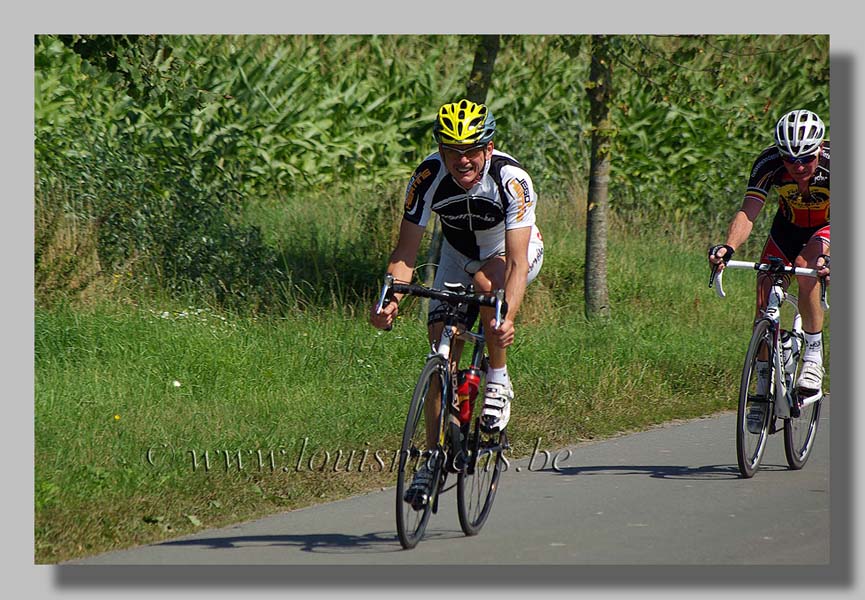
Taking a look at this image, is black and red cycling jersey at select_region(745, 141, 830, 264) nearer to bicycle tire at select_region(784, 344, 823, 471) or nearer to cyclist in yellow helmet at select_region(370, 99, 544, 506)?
bicycle tire at select_region(784, 344, 823, 471)

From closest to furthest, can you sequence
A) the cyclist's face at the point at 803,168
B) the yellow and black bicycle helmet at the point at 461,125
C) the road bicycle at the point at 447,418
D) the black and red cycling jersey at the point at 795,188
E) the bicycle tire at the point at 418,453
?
1. the bicycle tire at the point at 418,453
2. the road bicycle at the point at 447,418
3. the yellow and black bicycle helmet at the point at 461,125
4. the cyclist's face at the point at 803,168
5. the black and red cycling jersey at the point at 795,188

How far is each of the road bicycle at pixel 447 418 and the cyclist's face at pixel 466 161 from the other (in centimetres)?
59

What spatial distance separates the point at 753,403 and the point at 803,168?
5.31 feet

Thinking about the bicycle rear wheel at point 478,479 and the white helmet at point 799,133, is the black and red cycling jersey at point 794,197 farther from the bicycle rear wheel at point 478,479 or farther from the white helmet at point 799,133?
the bicycle rear wheel at point 478,479

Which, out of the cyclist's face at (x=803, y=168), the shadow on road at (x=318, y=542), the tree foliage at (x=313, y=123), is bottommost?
the shadow on road at (x=318, y=542)

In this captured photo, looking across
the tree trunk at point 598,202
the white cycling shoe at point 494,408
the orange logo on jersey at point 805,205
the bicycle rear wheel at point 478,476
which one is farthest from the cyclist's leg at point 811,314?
the tree trunk at point 598,202

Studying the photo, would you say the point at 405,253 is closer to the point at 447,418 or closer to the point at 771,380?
the point at 447,418

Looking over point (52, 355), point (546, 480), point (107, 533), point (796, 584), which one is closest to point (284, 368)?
point (52, 355)

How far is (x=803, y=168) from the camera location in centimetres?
855

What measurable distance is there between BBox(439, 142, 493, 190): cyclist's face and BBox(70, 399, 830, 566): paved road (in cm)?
198

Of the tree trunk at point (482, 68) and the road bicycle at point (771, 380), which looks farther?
the tree trunk at point (482, 68)

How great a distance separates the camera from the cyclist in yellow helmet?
6.68 meters

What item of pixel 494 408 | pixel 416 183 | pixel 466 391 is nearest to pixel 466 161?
pixel 416 183

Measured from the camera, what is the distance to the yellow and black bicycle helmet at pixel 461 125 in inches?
261
